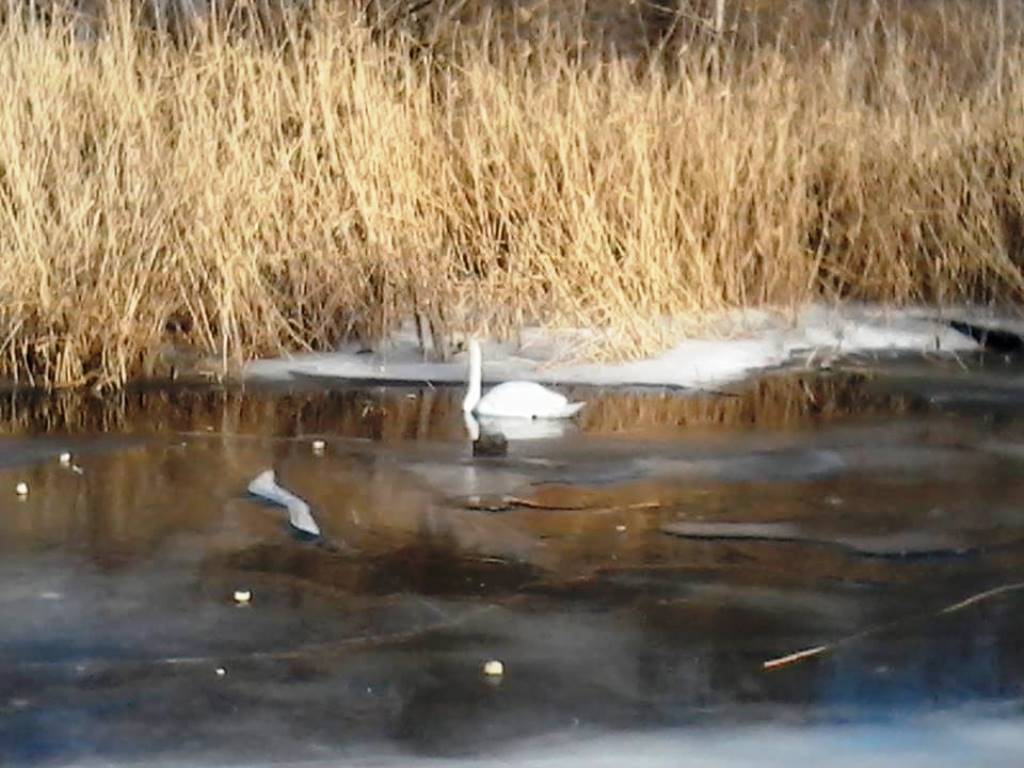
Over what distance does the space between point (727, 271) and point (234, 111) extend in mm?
2205

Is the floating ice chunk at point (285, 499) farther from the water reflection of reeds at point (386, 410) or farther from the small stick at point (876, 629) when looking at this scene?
the small stick at point (876, 629)

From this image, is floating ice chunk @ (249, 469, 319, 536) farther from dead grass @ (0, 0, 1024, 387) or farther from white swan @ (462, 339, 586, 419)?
dead grass @ (0, 0, 1024, 387)

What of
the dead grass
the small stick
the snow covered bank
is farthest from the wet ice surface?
the dead grass

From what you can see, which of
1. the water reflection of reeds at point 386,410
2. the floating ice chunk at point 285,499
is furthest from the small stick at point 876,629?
the water reflection of reeds at point 386,410

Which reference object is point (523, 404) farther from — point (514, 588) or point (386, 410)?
point (514, 588)

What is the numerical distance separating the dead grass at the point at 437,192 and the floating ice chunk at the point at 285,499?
178cm

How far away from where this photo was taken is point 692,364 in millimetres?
7117

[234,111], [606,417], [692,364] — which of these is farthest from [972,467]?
[234,111]

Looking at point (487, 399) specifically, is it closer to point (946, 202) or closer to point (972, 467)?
point (972, 467)


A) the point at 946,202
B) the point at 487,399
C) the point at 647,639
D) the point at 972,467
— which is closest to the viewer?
the point at 647,639

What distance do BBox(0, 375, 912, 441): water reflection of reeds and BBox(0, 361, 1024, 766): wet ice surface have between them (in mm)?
25

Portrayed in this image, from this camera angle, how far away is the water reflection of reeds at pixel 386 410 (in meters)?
6.05

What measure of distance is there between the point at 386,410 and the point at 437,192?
61.4 inches

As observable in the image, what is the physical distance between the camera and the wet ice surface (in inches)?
132
